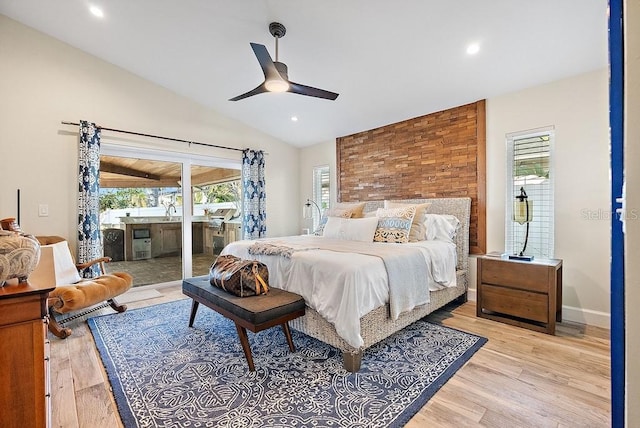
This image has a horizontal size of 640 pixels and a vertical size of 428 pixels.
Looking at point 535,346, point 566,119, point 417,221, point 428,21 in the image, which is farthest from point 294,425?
→ point 566,119

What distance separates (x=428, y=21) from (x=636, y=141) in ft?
7.54

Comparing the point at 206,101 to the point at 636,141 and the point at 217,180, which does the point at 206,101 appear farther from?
the point at 636,141

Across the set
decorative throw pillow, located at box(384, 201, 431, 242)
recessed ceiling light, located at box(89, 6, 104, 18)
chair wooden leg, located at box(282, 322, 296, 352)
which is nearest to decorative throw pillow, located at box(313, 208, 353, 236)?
decorative throw pillow, located at box(384, 201, 431, 242)

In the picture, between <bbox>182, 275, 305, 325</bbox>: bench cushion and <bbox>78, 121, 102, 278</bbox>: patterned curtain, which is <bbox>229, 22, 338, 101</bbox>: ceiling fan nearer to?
<bbox>182, 275, 305, 325</bbox>: bench cushion

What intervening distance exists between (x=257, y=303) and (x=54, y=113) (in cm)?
339

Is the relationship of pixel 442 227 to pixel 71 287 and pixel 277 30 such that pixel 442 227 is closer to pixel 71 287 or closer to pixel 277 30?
pixel 277 30

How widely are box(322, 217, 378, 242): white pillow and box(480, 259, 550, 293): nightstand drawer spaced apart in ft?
3.97

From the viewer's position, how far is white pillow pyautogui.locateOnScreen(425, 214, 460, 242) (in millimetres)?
3553

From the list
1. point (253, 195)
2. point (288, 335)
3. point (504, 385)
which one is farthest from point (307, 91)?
point (504, 385)

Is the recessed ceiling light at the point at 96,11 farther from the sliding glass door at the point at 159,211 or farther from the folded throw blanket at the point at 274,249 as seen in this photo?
the folded throw blanket at the point at 274,249

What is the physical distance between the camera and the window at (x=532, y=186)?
10.5 feet

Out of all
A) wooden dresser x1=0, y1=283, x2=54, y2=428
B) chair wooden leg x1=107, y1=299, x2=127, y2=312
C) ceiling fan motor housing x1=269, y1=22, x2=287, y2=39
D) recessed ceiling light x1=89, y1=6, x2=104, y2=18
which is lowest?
chair wooden leg x1=107, y1=299, x2=127, y2=312

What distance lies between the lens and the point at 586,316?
9.54 ft

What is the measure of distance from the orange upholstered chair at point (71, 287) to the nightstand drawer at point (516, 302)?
382cm
